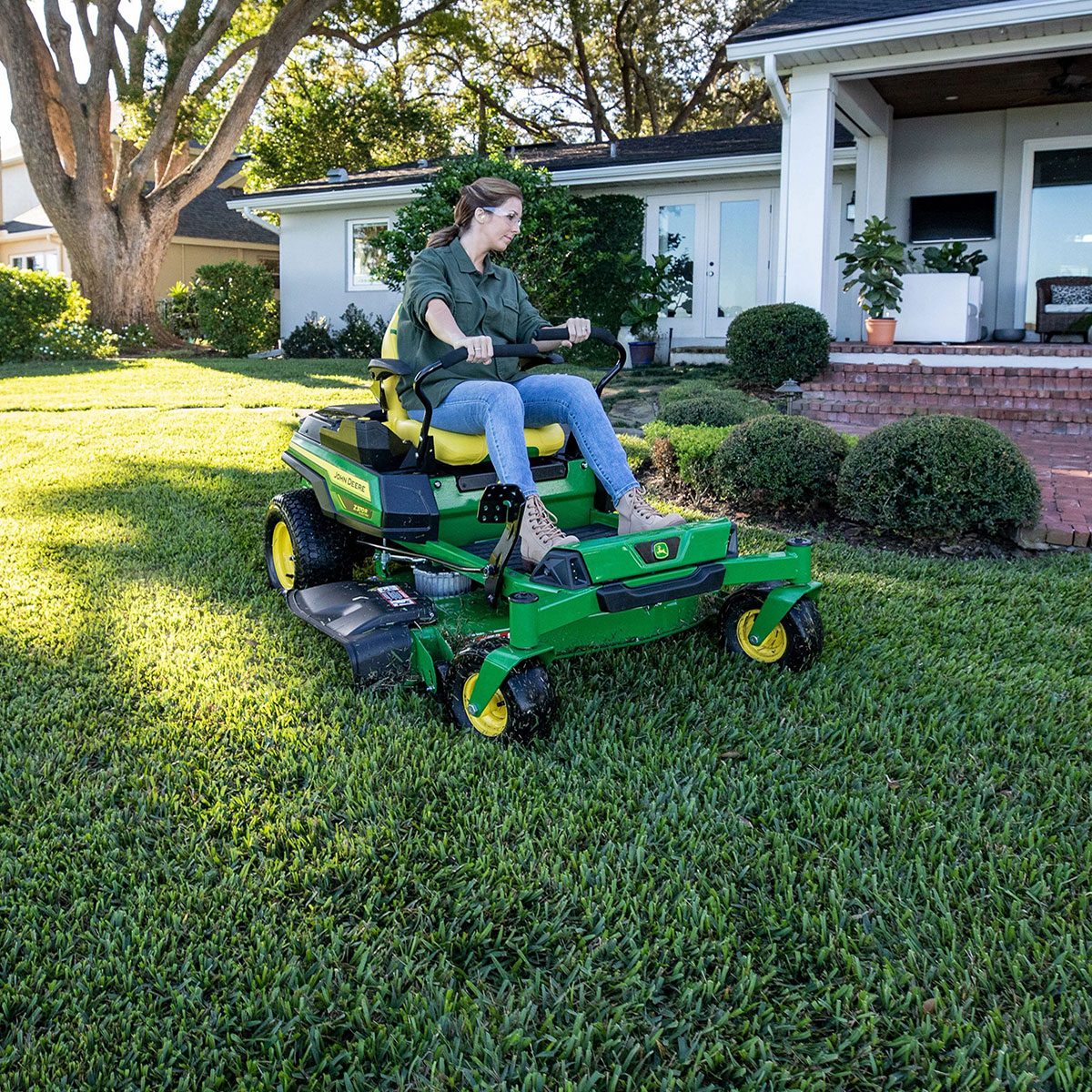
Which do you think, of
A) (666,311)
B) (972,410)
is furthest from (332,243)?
(972,410)

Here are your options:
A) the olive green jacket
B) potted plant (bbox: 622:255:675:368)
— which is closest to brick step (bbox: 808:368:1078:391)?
potted plant (bbox: 622:255:675:368)

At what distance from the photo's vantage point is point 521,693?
9.14 ft

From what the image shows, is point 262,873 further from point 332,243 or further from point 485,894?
point 332,243

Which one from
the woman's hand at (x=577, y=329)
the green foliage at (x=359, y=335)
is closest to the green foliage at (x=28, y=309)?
the green foliage at (x=359, y=335)

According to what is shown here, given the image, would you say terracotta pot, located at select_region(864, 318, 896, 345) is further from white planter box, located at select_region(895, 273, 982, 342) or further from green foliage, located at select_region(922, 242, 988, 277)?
green foliage, located at select_region(922, 242, 988, 277)

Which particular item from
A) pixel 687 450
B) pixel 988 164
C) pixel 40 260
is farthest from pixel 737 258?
pixel 40 260

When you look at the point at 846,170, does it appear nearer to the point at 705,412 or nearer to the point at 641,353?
the point at 641,353

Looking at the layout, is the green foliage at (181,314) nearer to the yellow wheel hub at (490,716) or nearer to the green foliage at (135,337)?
the green foliage at (135,337)

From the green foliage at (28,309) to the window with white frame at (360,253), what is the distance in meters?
4.51

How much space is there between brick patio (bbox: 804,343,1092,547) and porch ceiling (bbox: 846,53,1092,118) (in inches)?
111

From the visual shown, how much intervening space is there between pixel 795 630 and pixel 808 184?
7.91 m

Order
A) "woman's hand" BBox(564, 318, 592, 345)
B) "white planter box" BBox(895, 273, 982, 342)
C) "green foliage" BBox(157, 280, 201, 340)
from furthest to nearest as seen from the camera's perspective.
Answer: "green foliage" BBox(157, 280, 201, 340), "white planter box" BBox(895, 273, 982, 342), "woman's hand" BBox(564, 318, 592, 345)

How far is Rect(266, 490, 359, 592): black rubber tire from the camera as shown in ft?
12.9

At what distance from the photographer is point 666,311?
14789 mm
